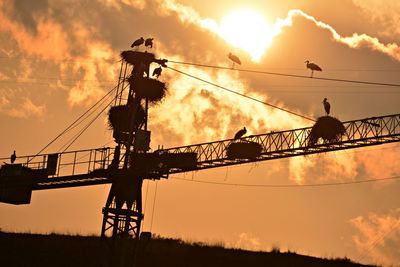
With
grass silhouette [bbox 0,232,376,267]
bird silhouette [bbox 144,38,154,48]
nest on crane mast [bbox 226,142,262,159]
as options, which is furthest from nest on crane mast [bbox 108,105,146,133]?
grass silhouette [bbox 0,232,376,267]

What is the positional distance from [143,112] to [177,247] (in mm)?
14203

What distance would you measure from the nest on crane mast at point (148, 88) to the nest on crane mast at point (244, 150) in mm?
6334

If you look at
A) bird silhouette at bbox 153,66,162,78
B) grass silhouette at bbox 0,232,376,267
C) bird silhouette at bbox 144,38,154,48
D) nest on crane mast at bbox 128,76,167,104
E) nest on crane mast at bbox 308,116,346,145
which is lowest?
grass silhouette at bbox 0,232,376,267

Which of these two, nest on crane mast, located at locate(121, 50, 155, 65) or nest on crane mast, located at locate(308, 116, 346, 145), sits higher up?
nest on crane mast, located at locate(121, 50, 155, 65)

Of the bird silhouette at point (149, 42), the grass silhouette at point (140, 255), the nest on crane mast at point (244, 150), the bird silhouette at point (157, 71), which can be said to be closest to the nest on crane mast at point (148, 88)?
the bird silhouette at point (157, 71)

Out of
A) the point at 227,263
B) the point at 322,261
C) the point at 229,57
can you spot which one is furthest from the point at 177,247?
the point at 229,57

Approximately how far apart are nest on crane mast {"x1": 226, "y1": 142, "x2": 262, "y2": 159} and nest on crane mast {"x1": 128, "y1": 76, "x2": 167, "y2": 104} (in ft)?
20.8

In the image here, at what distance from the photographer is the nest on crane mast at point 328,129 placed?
4297 centimetres

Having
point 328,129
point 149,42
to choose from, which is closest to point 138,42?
point 149,42

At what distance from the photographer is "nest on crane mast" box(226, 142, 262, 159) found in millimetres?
44562

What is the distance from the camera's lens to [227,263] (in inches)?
1937

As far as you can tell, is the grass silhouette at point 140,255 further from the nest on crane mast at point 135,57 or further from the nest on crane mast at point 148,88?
the nest on crane mast at point 135,57

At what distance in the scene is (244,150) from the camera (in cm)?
4466

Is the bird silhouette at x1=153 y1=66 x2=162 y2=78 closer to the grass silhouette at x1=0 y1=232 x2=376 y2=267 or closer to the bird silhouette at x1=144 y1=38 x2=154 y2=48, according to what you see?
the bird silhouette at x1=144 y1=38 x2=154 y2=48
